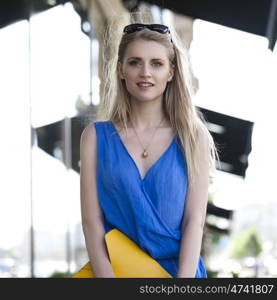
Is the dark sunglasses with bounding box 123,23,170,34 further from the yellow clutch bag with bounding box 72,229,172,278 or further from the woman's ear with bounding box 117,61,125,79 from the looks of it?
the yellow clutch bag with bounding box 72,229,172,278

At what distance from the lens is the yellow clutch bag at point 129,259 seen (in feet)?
5.86

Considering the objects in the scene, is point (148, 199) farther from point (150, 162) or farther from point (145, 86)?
point (145, 86)

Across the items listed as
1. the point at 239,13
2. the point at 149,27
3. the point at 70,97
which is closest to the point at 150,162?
the point at 149,27

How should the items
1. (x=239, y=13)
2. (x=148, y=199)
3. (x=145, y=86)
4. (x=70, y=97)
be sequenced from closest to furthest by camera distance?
(x=148, y=199) → (x=145, y=86) → (x=239, y=13) → (x=70, y=97)

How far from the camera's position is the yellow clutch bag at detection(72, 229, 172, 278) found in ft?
5.86

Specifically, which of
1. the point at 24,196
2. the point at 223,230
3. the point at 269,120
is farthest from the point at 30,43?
the point at 223,230

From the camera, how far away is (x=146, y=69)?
6.12 ft

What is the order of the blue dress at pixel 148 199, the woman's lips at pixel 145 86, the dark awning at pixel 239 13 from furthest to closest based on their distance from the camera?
the dark awning at pixel 239 13
the woman's lips at pixel 145 86
the blue dress at pixel 148 199

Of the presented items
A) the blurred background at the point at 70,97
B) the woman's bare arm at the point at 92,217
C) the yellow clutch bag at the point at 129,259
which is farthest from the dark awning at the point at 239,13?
the yellow clutch bag at the point at 129,259

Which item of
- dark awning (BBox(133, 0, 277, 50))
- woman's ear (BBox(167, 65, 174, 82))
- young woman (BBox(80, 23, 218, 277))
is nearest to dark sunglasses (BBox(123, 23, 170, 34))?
young woman (BBox(80, 23, 218, 277))

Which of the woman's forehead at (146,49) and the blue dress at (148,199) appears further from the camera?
the woman's forehead at (146,49)

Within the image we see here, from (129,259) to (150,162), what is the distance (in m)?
0.27

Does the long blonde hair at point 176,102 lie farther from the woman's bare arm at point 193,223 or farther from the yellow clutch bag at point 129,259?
the yellow clutch bag at point 129,259
